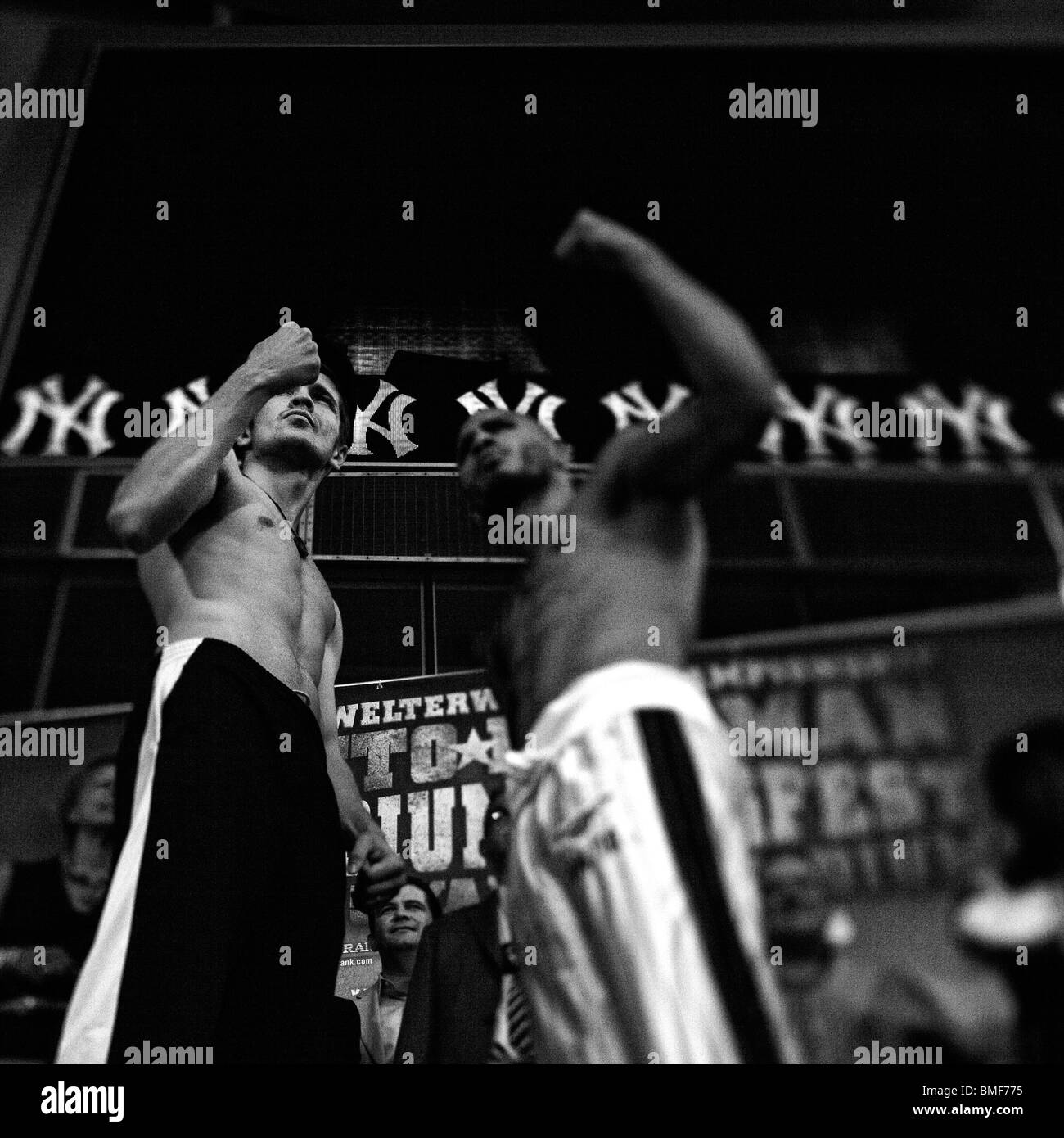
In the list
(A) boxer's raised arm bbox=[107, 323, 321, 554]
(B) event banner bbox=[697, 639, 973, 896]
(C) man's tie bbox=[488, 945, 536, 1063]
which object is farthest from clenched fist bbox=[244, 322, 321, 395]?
(C) man's tie bbox=[488, 945, 536, 1063]

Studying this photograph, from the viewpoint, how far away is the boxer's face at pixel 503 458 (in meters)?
2.43

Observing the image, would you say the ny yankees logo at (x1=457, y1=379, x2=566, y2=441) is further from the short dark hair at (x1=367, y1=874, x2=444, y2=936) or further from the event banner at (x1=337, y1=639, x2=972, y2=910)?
the short dark hair at (x1=367, y1=874, x2=444, y2=936)

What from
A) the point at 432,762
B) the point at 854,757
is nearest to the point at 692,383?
the point at 854,757

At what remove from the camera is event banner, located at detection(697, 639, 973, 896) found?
2.22m

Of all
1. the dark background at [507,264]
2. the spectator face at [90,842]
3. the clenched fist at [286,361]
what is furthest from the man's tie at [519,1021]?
the clenched fist at [286,361]

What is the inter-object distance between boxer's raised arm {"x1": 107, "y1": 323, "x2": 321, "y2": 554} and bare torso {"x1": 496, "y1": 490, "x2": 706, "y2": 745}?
23.0 inches

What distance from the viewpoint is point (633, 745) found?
209cm

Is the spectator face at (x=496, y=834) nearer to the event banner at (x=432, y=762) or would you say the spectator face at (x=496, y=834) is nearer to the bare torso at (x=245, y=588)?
the event banner at (x=432, y=762)

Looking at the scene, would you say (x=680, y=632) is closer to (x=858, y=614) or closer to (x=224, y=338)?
(x=858, y=614)

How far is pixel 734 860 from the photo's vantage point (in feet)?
6.80

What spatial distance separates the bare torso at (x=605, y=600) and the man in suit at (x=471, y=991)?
0.26 m

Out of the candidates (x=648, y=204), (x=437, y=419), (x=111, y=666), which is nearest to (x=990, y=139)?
(x=648, y=204)

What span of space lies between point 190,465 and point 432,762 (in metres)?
0.68
